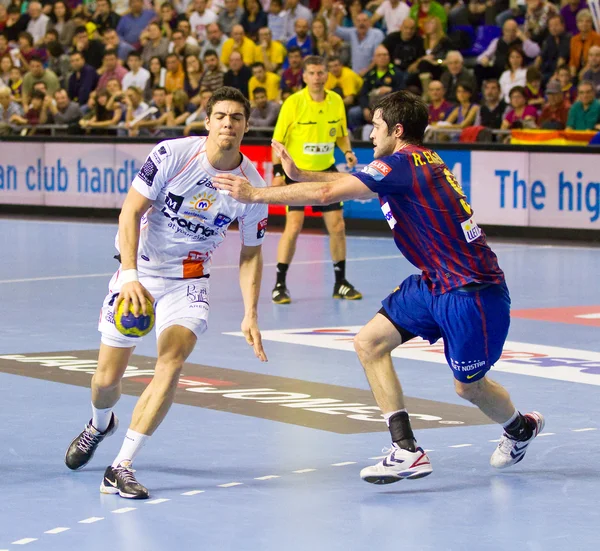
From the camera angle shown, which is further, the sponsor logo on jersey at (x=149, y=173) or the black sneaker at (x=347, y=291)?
the black sneaker at (x=347, y=291)

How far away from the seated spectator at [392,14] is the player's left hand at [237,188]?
17406 millimetres

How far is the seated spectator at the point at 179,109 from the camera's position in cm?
2333

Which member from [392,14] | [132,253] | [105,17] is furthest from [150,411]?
[105,17]

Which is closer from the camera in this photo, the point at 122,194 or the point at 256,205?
the point at 256,205

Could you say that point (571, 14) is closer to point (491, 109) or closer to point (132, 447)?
point (491, 109)

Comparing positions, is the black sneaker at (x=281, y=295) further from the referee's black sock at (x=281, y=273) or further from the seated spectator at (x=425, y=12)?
the seated spectator at (x=425, y=12)

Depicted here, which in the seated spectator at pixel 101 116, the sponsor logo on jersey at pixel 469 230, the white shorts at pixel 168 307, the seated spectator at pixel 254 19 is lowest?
the seated spectator at pixel 101 116

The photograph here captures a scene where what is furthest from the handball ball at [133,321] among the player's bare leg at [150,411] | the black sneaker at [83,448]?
the black sneaker at [83,448]

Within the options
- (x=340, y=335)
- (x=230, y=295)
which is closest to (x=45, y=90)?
(x=230, y=295)

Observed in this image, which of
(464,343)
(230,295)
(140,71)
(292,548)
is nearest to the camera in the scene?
(292,548)

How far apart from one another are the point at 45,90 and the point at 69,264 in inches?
369

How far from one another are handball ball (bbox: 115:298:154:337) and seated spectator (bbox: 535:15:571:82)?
15.7 metres

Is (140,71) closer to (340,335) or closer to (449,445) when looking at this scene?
(340,335)

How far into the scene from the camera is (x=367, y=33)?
23.2m
